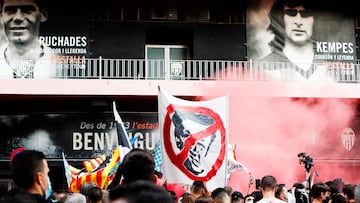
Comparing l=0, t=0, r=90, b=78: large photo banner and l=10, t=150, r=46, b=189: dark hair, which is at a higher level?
l=0, t=0, r=90, b=78: large photo banner

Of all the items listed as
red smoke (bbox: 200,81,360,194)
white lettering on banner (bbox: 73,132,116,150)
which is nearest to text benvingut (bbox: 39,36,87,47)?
white lettering on banner (bbox: 73,132,116,150)

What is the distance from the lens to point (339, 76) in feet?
53.5

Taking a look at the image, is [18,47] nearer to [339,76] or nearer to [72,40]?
[72,40]

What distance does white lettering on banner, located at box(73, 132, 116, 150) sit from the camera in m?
15.0

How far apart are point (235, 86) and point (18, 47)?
545 cm

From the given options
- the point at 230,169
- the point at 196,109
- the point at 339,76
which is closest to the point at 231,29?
the point at 339,76

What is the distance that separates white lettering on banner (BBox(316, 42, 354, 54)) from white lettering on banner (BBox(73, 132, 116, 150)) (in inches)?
233

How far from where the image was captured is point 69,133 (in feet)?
49.4

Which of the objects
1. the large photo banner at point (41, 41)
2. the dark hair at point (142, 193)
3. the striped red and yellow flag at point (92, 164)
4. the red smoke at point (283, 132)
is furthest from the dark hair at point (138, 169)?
the large photo banner at point (41, 41)

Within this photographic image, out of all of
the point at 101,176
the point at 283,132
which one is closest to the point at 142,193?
the point at 101,176

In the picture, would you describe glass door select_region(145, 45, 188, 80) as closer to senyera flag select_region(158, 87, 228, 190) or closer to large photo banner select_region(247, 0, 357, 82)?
large photo banner select_region(247, 0, 357, 82)

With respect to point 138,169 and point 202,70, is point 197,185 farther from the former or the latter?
point 202,70

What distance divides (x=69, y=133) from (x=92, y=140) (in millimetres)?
582

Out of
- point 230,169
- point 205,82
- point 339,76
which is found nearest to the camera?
point 230,169
